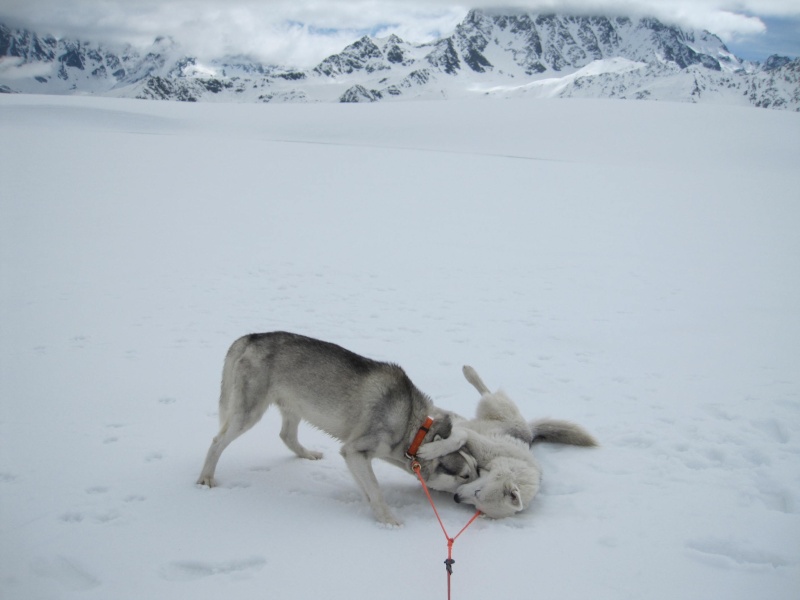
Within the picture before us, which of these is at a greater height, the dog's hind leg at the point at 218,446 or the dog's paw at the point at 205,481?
the dog's hind leg at the point at 218,446

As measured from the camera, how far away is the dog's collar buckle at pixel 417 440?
15.6ft

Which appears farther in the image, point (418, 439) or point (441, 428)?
point (441, 428)

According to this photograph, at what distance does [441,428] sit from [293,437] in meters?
1.57

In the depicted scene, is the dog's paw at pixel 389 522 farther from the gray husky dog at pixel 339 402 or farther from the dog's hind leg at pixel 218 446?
the dog's hind leg at pixel 218 446

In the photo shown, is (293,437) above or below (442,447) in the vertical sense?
below

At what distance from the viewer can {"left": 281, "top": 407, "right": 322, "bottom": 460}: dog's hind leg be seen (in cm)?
547

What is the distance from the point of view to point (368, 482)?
4.62 meters

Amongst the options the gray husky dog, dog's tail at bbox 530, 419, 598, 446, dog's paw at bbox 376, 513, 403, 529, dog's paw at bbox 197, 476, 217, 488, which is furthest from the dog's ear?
dog's paw at bbox 197, 476, 217, 488

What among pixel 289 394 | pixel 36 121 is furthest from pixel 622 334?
pixel 36 121

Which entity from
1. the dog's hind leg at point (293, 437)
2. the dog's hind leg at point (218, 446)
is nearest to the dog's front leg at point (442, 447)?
the dog's hind leg at point (293, 437)

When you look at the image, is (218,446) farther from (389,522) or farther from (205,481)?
(389,522)

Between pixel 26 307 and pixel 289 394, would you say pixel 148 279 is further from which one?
pixel 289 394

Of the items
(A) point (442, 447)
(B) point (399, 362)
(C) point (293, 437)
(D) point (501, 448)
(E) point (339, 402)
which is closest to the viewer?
(A) point (442, 447)

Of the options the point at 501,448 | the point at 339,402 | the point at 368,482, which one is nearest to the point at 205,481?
the point at 339,402
